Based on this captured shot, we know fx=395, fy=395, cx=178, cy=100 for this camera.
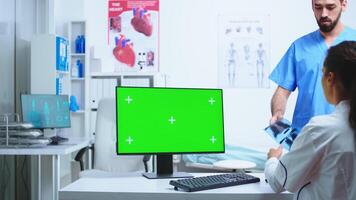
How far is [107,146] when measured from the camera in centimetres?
264

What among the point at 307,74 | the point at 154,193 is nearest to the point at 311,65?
the point at 307,74

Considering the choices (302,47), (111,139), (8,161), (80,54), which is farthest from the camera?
(80,54)

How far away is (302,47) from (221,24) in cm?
253

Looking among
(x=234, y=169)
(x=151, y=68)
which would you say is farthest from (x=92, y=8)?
(x=234, y=169)

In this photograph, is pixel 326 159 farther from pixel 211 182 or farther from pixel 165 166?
pixel 165 166

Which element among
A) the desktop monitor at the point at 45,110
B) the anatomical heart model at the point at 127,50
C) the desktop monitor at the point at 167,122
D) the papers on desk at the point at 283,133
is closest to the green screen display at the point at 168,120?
the desktop monitor at the point at 167,122

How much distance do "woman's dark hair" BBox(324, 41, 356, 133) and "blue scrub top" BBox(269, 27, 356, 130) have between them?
74 centimetres

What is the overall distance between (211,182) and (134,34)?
11.0 ft

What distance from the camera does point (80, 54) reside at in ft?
14.0

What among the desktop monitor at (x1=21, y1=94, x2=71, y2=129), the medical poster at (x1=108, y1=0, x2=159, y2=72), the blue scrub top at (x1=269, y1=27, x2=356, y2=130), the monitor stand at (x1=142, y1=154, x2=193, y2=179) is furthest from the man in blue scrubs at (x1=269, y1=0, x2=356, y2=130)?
the medical poster at (x1=108, y1=0, x2=159, y2=72)

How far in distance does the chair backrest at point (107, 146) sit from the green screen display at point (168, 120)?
3.00 feet

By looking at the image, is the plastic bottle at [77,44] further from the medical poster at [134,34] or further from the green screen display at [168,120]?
the green screen display at [168,120]

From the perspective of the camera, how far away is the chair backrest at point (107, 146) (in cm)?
263

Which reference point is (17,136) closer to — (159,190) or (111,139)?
(111,139)
